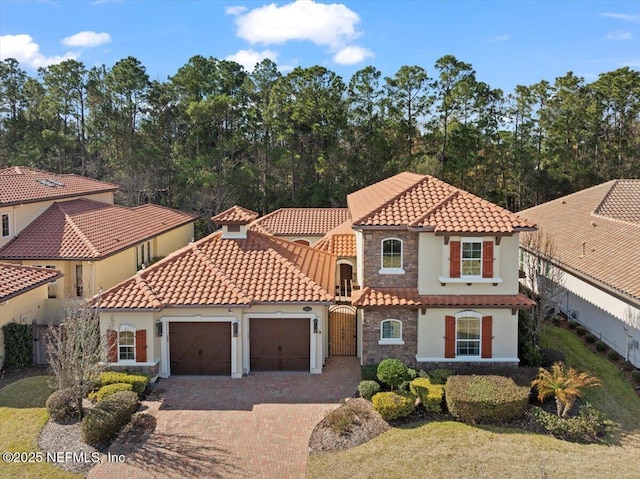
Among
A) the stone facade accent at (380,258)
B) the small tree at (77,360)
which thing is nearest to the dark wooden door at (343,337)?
the stone facade accent at (380,258)

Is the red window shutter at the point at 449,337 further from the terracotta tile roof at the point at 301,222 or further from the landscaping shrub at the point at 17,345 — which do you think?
the terracotta tile roof at the point at 301,222

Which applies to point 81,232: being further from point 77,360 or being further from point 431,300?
point 431,300

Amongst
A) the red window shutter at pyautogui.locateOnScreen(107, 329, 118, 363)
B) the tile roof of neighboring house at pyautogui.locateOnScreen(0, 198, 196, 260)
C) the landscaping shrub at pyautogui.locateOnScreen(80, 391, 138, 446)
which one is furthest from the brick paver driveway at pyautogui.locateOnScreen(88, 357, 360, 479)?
the tile roof of neighboring house at pyautogui.locateOnScreen(0, 198, 196, 260)

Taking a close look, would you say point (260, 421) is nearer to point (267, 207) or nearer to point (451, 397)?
point (451, 397)

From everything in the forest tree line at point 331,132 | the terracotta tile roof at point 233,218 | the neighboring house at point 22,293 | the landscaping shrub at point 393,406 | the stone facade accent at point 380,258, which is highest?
the forest tree line at point 331,132

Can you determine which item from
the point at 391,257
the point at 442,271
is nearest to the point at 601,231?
the point at 442,271

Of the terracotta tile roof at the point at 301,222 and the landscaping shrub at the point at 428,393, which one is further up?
the terracotta tile roof at the point at 301,222

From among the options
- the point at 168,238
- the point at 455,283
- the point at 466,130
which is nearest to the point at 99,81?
the point at 168,238
